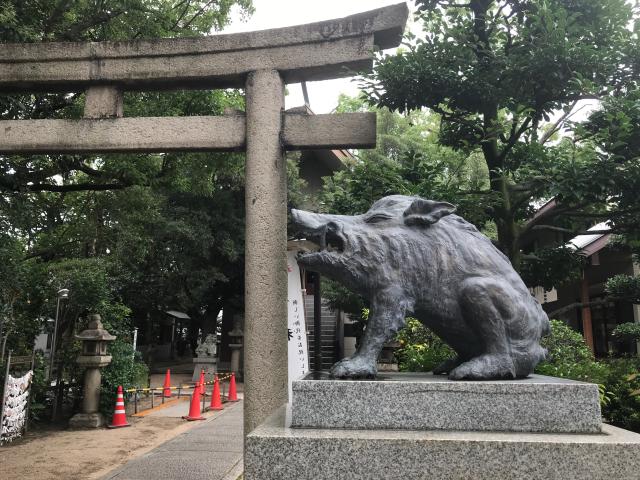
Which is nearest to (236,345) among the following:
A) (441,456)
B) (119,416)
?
(119,416)

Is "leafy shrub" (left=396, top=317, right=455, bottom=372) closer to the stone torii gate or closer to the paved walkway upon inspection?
the paved walkway

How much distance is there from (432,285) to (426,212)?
49 centimetres

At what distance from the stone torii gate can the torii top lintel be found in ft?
Answer: 0.03

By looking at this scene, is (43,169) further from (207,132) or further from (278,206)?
(278,206)

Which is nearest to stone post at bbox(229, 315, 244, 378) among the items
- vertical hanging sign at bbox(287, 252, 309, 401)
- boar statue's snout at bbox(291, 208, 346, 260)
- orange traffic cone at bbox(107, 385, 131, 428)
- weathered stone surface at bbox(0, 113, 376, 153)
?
orange traffic cone at bbox(107, 385, 131, 428)

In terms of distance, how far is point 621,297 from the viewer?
907 cm

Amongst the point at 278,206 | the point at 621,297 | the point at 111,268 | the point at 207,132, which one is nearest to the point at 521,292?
the point at 278,206

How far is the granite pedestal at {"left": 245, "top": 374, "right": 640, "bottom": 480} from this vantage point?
2508mm

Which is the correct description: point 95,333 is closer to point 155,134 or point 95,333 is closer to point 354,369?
point 155,134

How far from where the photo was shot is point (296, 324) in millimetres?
6109

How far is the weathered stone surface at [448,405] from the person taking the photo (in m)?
2.71

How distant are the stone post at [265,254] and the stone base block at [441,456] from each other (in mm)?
2305

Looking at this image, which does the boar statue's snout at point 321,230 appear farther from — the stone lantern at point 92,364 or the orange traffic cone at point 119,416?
the orange traffic cone at point 119,416

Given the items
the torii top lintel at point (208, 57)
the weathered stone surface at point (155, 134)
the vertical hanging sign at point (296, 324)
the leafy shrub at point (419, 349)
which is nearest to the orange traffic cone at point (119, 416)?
the leafy shrub at point (419, 349)
